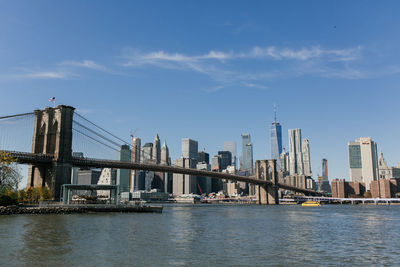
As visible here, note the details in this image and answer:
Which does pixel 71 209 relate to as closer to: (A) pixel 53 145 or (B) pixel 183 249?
(A) pixel 53 145

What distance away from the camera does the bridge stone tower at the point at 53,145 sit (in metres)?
81.6

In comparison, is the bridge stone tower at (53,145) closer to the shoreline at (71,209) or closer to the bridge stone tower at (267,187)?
the shoreline at (71,209)

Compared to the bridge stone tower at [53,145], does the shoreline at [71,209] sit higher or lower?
lower

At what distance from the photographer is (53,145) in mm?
86250

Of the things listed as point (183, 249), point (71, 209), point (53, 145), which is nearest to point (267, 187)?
point (53, 145)

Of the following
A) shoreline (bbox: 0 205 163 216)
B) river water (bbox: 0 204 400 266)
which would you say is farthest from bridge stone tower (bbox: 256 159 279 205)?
river water (bbox: 0 204 400 266)

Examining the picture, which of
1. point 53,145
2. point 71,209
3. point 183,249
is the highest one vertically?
point 53,145

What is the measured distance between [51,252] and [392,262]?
2188 cm

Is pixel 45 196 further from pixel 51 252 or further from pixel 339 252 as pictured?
pixel 339 252

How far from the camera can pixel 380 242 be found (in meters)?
32.5

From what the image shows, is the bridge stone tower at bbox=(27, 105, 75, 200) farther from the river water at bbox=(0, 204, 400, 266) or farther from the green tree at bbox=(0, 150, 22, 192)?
the river water at bbox=(0, 204, 400, 266)

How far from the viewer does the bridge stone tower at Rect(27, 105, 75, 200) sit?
81625mm

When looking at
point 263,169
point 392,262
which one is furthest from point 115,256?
point 263,169

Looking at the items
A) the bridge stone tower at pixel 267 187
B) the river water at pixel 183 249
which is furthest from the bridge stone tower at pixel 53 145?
the bridge stone tower at pixel 267 187
